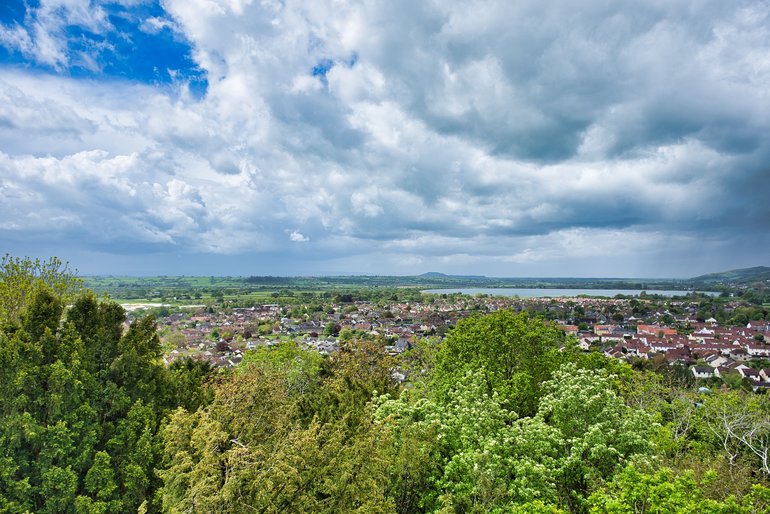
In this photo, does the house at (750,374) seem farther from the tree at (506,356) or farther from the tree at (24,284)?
the tree at (24,284)

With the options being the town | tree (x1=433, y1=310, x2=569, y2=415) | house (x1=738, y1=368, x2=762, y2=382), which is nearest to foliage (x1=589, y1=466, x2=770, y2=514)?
tree (x1=433, y1=310, x2=569, y2=415)

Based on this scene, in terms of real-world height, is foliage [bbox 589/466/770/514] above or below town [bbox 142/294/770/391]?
above

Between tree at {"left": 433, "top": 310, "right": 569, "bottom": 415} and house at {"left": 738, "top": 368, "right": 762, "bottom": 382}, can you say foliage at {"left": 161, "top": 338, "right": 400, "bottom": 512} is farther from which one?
house at {"left": 738, "top": 368, "right": 762, "bottom": 382}

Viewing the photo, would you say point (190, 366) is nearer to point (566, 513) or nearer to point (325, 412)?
point (325, 412)

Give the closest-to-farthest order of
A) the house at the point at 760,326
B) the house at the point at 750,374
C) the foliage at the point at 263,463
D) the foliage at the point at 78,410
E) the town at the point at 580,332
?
the foliage at the point at 263,463
the foliage at the point at 78,410
the house at the point at 750,374
the town at the point at 580,332
the house at the point at 760,326

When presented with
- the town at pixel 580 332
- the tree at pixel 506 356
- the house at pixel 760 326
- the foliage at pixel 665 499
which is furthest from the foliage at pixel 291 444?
the house at pixel 760 326

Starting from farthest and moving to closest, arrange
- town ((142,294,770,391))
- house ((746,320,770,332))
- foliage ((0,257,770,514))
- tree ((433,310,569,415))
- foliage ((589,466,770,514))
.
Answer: house ((746,320,770,332)) → town ((142,294,770,391)) → tree ((433,310,569,415)) → foliage ((0,257,770,514)) → foliage ((589,466,770,514))

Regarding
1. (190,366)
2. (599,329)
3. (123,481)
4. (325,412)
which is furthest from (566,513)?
(599,329)

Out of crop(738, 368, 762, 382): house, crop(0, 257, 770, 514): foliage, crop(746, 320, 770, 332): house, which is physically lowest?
crop(738, 368, 762, 382): house

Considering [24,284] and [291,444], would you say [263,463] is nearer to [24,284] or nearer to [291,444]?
[291,444]
